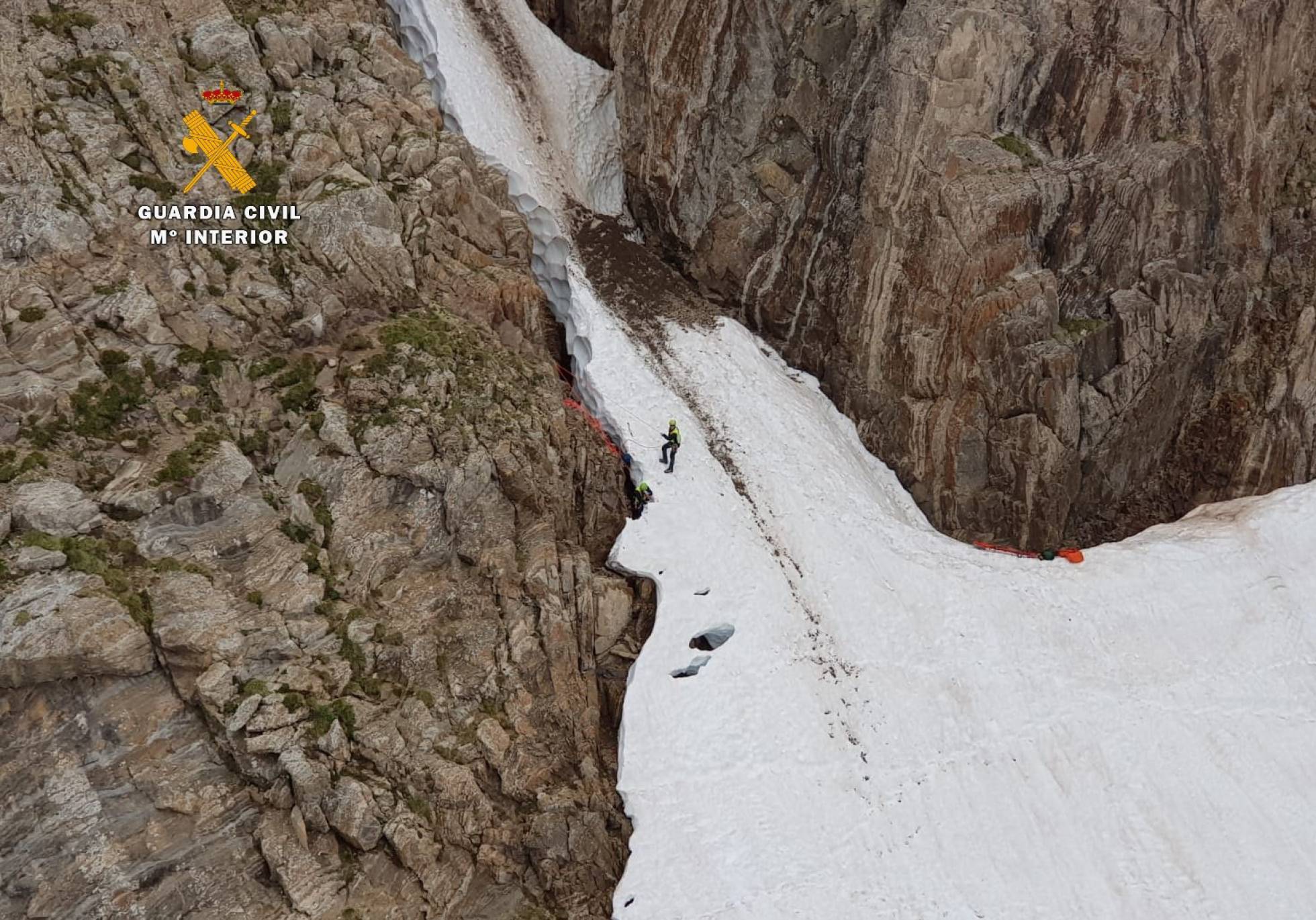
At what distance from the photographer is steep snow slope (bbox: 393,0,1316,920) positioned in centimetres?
1722

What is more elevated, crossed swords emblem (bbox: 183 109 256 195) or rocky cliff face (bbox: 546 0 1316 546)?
crossed swords emblem (bbox: 183 109 256 195)

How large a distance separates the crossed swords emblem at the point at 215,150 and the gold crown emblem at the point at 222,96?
0.56 m

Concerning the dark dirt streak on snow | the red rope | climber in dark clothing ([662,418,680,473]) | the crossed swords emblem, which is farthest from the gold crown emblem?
climber in dark clothing ([662,418,680,473])

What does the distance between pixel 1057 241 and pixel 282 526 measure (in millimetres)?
20443

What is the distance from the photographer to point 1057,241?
79.5 ft

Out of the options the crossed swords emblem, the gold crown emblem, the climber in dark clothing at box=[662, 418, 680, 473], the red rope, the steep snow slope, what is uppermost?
the gold crown emblem

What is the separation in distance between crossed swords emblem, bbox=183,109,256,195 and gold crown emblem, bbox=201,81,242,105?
1.82 feet

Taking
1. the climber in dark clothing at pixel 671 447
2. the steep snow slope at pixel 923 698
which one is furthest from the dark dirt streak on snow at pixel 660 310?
the climber in dark clothing at pixel 671 447

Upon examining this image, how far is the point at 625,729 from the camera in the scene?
58.0ft

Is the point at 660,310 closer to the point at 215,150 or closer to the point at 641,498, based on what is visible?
the point at 641,498

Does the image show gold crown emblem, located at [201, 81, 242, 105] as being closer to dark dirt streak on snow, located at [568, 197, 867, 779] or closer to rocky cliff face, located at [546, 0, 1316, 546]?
dark dirt streak on snow, located at [568, 197, 867, 779]

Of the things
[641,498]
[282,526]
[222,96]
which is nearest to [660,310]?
[641,498]

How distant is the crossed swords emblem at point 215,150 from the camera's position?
770 inches

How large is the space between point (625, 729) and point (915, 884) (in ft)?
20.3
